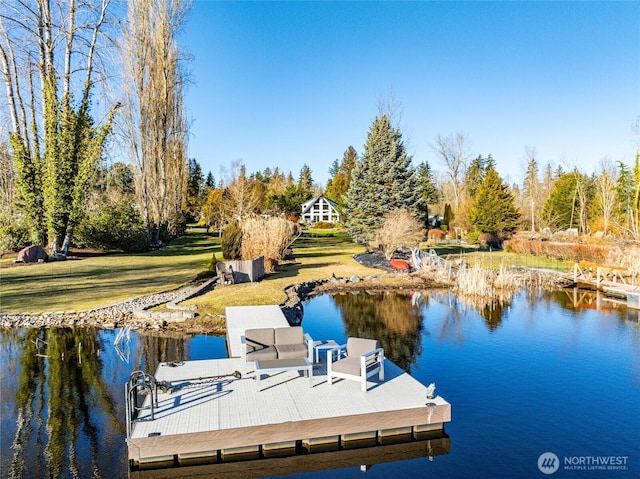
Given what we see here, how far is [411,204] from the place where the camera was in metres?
27.4

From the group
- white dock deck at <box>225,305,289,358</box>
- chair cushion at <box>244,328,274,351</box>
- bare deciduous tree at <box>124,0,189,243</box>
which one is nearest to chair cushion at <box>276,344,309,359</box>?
chair cushion at <box>244,328,274,351</box>

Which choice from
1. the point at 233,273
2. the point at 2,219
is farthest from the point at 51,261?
the point at 233,273

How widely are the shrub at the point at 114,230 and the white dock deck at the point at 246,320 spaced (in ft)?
57.0

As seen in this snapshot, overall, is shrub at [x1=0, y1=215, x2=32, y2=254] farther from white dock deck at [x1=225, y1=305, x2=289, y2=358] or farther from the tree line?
white dock deck at [x1=225, y1=305, x2=289, y2=358]

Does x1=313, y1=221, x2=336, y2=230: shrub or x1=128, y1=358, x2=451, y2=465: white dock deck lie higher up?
x1=313, y1=221, x2=336, y2=230: shrub

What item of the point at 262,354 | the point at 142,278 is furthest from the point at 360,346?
the point at 142,278

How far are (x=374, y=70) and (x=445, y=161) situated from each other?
18347mm

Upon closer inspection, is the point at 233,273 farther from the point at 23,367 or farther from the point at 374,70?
the point at 374,70

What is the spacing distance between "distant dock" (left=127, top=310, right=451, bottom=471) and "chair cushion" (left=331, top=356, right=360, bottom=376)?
22cm

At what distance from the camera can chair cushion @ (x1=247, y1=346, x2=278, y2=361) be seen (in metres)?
7.07

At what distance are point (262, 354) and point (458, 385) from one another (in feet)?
11.5

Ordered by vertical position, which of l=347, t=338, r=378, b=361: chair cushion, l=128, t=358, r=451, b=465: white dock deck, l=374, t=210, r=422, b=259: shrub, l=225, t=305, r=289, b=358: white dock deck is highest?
l=374, t=210, r=422, b=259: shrub

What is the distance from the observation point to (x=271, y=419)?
17.8 feet

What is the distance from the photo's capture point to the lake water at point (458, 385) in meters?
5.35
